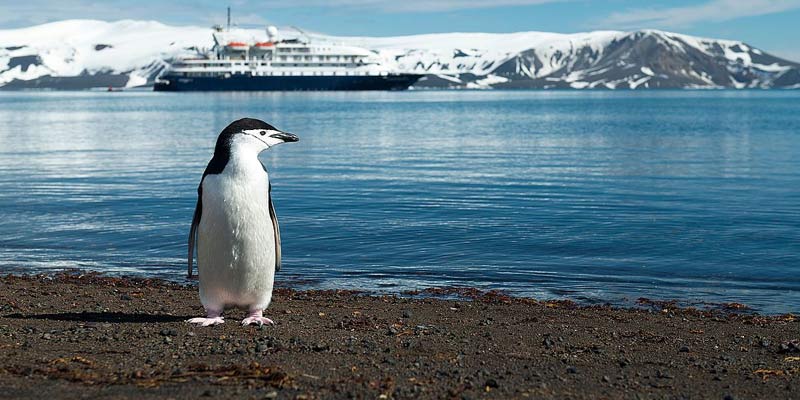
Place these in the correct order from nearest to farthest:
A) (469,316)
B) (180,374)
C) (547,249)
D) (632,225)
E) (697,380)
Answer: (180,374), (697,380), (469,316), (547,249), (632,225)

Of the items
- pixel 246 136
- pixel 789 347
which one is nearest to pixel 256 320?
pixel 246 136

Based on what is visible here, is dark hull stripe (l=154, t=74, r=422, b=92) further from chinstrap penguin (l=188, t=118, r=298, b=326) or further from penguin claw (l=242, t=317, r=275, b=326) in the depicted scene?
penguin claw (l=242, t=317, r=275, b=326)

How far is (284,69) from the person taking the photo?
129625 mm

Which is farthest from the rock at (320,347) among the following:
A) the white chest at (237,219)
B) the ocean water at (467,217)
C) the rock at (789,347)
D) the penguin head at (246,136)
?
the ocean water at (467,217)

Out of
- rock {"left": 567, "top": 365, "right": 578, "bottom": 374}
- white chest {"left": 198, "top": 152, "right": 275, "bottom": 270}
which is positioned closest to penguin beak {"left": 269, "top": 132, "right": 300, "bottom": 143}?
white chest {"left": 198, "top": 152, "right": 275, "bottom": 270}

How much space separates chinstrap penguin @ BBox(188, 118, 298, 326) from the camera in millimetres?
6402

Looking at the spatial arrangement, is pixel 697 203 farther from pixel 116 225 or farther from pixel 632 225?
pixel 116 225

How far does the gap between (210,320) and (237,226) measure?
68 cm

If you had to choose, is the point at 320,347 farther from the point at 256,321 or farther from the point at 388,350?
the point at 256,321

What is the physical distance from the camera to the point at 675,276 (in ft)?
33.7

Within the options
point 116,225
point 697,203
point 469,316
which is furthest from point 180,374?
point 697,203

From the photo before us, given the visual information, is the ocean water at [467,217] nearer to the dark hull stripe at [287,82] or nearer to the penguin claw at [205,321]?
the penguin claw at [205,321]

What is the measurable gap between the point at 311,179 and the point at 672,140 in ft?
62.6

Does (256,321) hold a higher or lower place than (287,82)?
higher
